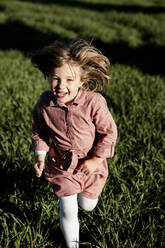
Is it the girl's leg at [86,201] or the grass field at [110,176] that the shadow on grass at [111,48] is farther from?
the girl's leg at [86,201]

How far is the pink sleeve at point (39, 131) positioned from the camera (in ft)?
4.49

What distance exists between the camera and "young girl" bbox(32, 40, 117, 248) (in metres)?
1.20

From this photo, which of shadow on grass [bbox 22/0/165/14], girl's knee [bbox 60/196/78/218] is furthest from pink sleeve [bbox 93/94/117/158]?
shadow on grass [bbox 22/0/165/14]

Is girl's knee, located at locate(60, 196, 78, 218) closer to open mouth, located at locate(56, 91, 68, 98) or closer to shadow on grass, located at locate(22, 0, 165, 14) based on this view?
open mouth, located at locate(56, 91, 68, 98)

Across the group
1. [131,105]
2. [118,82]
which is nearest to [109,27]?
[118,82]

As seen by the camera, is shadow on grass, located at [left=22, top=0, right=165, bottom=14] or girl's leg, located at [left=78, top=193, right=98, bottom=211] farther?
shadow on grass, located at [left=22, top=0, right=165, bottom=14]

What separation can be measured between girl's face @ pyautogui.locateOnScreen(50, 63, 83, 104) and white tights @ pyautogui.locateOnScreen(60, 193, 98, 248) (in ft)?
1.84

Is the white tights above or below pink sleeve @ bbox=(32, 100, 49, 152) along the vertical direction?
below

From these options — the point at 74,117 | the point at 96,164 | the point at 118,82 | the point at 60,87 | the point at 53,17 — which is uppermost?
the point at 53,17

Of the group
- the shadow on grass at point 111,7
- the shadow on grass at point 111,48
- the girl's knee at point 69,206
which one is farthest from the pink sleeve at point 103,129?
the shadow on grass at point 111,7

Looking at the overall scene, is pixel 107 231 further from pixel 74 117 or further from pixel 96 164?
pixel 74 117

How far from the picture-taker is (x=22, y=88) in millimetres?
3496

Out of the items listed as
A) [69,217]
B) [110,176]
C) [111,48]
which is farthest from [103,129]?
[111,48]

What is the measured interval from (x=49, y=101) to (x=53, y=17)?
866 cm
